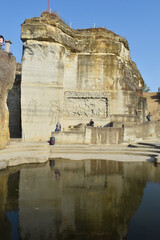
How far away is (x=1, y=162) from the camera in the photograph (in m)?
6.30

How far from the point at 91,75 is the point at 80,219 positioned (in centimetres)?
1162

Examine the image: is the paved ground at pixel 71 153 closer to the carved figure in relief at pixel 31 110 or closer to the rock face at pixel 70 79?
the rock face at pixel 70 79

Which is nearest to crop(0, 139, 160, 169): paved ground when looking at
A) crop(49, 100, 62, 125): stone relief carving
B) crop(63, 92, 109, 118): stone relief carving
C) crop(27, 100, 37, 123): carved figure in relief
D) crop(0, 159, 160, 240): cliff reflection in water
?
crop(0, 159, 160, 240): cliff reflection in water

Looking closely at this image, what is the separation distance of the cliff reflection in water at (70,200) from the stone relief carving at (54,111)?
252 inches

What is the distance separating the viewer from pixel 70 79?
544 inches

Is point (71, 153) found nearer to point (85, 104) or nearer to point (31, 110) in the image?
point (31, 110)

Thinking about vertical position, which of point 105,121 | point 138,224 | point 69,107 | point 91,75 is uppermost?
point 91,75

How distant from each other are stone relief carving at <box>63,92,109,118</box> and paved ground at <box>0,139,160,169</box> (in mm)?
4193

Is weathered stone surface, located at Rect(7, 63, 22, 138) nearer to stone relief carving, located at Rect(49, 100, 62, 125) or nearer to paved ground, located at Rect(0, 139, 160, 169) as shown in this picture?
stone relief carving, located at Rect(49, 100, 62, 125)

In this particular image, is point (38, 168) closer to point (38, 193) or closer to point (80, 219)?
point (38, 193)

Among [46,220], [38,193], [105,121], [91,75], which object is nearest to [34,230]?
[46,220]

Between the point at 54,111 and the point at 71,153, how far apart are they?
14.6 feet

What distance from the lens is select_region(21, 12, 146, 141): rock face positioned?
12586mm

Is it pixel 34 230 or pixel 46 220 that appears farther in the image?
pixel 46 220
